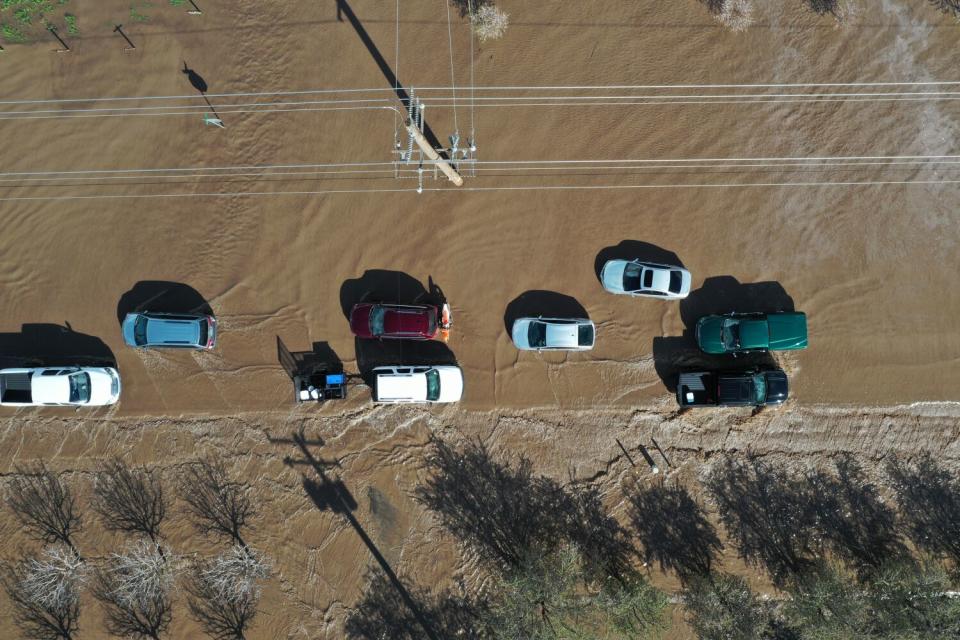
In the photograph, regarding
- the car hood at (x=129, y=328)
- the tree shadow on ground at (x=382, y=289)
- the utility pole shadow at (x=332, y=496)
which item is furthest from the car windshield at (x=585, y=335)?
the car hood at (x=129, y=328)

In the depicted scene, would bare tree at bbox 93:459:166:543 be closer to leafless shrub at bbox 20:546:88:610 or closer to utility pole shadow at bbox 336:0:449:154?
leafless shrub at bbox 20:546:88:610

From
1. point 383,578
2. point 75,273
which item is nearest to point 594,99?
point 383,578

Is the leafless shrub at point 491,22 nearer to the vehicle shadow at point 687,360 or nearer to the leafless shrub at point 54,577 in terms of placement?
the vehicle shadow at point 687,360

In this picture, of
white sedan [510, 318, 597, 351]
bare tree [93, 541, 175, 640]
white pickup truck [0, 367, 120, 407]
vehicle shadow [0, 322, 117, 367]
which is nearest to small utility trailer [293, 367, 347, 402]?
white sedan [510, 318, 597, 351]

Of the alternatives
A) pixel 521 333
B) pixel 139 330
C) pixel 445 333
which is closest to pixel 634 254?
pixel 521 333

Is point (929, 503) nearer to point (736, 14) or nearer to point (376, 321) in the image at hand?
point (736, 14)

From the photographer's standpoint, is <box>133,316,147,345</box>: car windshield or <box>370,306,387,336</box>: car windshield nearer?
<box>370,306,387,336</box>: car windshield
